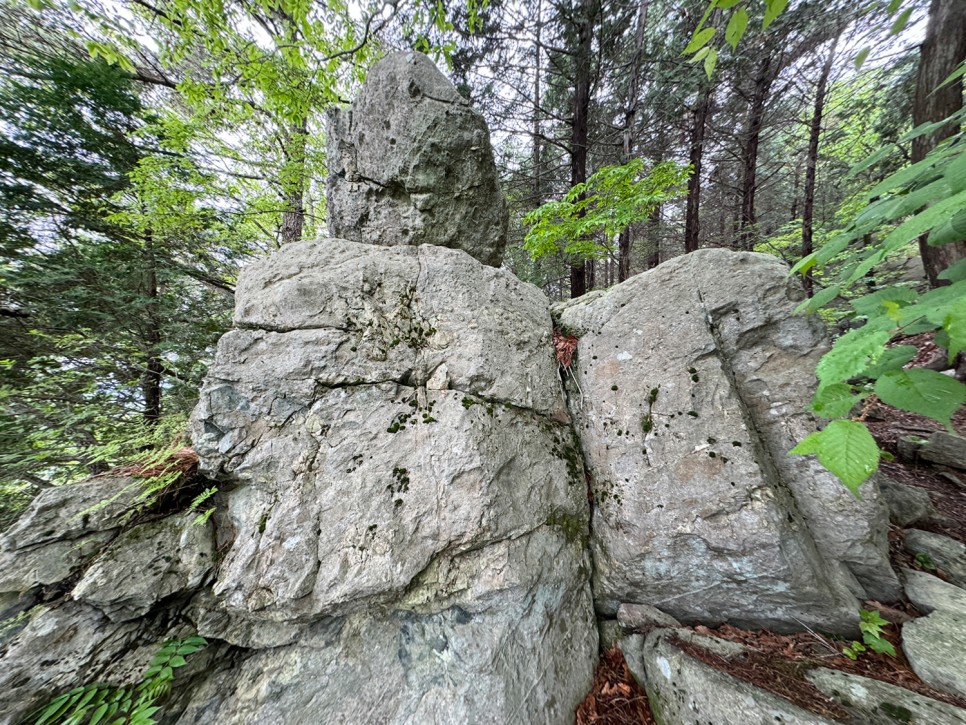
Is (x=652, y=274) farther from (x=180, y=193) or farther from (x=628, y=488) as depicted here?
(x=180, y=193)

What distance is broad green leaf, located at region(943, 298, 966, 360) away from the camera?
99 cm

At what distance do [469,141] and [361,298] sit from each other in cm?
A: 258

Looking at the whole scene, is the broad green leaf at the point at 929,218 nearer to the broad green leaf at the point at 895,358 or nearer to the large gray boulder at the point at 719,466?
the broad green leaf at the point at 895,358

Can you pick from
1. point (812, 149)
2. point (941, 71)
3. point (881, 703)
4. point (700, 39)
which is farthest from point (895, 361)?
point (812, 149)

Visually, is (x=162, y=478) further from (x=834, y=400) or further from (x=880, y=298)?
(x=880, y=298)

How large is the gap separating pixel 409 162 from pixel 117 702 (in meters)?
5.24

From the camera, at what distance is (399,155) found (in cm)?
398

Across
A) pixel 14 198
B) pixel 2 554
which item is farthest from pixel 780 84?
pixel 14 198

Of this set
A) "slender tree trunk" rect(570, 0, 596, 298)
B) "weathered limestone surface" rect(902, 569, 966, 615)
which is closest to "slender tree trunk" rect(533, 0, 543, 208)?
"slender tree trunk" rect(570, 0, 596, 298)

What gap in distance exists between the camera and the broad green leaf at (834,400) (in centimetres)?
140

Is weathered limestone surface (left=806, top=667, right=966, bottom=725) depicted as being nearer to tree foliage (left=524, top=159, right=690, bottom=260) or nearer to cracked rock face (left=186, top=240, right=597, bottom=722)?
cracked rock face (left=186, top=240, right=597, bottom=722)

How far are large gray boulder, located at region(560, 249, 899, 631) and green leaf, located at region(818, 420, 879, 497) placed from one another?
1.70 m

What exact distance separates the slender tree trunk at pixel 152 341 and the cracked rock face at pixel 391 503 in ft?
15.1

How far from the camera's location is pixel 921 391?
128 cm
